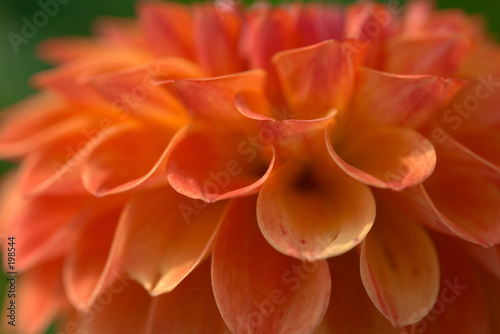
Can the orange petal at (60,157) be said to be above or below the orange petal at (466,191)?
above

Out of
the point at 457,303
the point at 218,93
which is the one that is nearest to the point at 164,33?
the point at 218,93

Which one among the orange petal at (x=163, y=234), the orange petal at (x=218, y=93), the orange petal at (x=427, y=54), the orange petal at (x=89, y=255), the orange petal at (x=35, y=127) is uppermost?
→ the orange petal at (x=218, y=93)

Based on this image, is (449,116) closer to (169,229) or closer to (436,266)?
(436,266)

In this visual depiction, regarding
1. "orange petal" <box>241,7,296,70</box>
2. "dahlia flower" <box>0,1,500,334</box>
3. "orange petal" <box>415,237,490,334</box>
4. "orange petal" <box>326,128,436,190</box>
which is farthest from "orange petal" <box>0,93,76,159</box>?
"orange petal" <box>415,237,490,334</box>

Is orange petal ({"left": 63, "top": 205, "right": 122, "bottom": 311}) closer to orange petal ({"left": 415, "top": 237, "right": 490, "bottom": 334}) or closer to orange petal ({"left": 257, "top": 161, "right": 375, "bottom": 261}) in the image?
orange petal ({"left": 257, "top": 161, "right": 375, "bottom": 261})

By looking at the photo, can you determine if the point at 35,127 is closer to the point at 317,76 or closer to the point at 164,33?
the point at 164,33

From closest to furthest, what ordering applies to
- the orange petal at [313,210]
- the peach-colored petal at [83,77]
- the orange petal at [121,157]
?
1. the orange petal at [313,210]
2. the orange petal at [121,157]
3. the peach-colored petal at [83,77]

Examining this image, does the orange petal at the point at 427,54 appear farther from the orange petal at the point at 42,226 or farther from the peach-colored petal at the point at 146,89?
the orange petal at the point at 42,226

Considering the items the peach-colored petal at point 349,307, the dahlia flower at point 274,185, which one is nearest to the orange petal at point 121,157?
the dahlia flower at point 274,185
